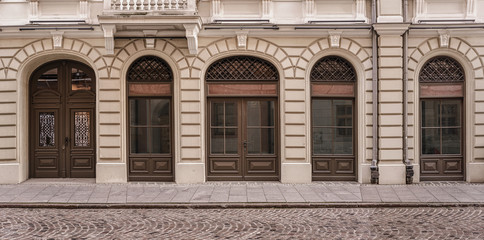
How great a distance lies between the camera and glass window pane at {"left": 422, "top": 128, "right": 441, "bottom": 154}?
1372cm

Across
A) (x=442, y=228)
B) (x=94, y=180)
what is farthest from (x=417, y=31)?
(x=94, y=180)

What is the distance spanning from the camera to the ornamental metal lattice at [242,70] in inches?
536

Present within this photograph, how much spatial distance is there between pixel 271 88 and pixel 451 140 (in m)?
6.05

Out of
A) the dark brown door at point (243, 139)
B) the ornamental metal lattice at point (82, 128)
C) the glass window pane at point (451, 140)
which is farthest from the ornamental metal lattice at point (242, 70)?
the glass window pane at point (451, 140)

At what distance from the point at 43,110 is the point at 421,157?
12.4 metres

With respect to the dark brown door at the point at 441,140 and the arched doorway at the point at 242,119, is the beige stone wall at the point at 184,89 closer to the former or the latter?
the arched doorway at the point at 242,119

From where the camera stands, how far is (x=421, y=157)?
1368 centimetres

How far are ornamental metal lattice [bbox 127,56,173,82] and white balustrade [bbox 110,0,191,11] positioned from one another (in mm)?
1685

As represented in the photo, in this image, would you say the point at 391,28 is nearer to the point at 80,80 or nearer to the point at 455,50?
the point at 455,50

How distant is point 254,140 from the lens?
13.7 meters

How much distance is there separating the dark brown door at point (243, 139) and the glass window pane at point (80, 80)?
412cm

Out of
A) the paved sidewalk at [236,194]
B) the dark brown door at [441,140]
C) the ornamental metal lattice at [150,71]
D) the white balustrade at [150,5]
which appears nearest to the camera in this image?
the paved sidewalk at [236,194]

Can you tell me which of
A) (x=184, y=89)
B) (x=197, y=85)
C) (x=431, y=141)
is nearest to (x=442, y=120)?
(x=431, y=141)

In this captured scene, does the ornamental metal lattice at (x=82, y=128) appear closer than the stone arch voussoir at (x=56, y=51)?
No
